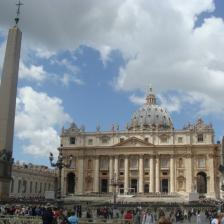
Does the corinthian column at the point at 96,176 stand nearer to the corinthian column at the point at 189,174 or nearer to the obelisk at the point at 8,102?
the corinthian column at the point at 189,174

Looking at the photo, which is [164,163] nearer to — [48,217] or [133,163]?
[133,163]

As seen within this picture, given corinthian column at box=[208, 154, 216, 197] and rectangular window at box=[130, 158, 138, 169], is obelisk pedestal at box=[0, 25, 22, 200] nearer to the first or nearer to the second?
corinthian column at box=[208, 154, 216, 197]

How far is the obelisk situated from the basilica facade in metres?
61.0

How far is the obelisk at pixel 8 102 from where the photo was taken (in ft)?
68.1

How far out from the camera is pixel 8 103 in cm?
2150

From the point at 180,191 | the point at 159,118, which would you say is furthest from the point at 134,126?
the point at 180,191

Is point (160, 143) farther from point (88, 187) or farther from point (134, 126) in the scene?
point (134, 126)

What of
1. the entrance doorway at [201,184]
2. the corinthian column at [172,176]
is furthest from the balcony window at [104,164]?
the entrance doorway at [201,184]

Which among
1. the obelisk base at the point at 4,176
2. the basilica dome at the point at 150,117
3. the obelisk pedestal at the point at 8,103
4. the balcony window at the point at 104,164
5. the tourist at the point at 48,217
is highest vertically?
the basilica dome at the point at 150,117

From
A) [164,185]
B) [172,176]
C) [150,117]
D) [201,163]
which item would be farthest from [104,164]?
[150,117]

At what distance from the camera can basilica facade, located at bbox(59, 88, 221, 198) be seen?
84.6m

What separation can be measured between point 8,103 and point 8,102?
2.0 inches

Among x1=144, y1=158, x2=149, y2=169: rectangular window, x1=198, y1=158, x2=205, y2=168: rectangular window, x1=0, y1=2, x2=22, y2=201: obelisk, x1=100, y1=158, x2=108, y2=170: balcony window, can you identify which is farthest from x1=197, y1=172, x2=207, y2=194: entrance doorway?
x1=0, y1=2, x2=22, y2=201: obelisk

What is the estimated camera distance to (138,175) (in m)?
87.2
